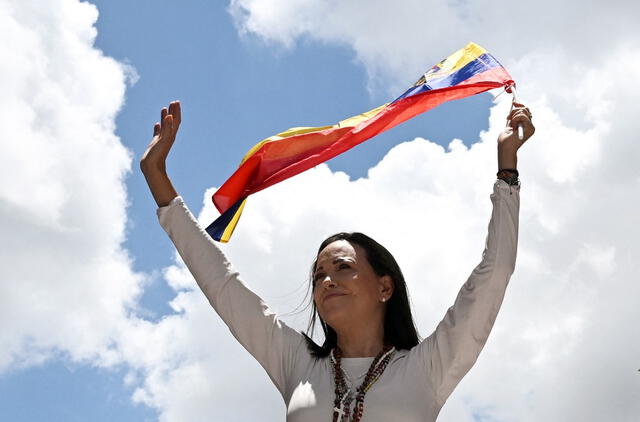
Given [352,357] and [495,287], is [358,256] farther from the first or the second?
[495,287]

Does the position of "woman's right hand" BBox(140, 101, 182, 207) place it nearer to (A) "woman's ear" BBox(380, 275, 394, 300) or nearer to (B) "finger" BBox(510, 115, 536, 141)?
(A) "woman's ear" BBox(380, 275, 394, 300)

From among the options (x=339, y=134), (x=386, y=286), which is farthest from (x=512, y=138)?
(x=339, y=134)

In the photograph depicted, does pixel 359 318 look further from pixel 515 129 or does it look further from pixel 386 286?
pixel 515 129

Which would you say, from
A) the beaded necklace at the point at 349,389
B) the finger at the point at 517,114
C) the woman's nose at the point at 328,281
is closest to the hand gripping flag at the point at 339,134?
the finger at the point at 517,114

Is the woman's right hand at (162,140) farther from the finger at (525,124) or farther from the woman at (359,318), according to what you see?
the finger at (525,124)

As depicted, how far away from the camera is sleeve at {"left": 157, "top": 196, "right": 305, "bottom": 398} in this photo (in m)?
5.87

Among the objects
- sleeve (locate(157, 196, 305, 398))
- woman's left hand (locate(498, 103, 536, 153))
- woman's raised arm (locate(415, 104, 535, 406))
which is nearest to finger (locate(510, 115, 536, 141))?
woman's left hand (locate(498, 103, 536, 153))

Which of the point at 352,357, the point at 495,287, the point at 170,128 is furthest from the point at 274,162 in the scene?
the point at 495,287

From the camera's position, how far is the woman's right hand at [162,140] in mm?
6148

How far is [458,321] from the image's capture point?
17.5ft

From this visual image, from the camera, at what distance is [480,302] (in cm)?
527

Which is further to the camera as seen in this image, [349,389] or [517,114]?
[517,114]

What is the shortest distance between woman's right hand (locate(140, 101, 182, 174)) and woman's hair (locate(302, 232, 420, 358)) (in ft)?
4.51

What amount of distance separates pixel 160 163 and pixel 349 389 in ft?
7.23
